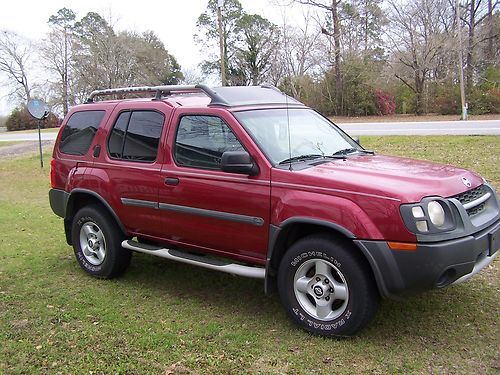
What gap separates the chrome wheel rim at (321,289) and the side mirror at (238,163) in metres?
0.86

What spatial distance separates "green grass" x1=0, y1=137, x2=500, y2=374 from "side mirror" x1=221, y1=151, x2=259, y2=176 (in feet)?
4.27

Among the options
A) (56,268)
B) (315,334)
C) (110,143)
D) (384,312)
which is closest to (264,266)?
(315,334)

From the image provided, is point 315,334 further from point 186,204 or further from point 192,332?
point 186,204

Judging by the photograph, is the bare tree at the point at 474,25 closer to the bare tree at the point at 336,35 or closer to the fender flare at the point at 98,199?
the bare tree at the point at 336,35

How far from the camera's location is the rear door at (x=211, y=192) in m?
4.13

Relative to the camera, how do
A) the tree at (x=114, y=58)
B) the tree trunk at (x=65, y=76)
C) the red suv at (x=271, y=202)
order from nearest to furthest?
the red suv at (x=271, y=202), the tree at (x=114, y=58), the tree trunk at (x=65, y=76)

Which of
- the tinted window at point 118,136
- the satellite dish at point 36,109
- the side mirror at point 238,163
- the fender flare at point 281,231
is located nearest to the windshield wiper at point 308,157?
the side mirror at point 238,163

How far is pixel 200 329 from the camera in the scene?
4.17 m

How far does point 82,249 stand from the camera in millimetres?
5672

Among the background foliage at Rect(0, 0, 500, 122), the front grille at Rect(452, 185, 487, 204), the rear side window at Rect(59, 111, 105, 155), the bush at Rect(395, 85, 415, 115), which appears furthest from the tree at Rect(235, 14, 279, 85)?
the front grille at Rect(452, 185, 487, 204)

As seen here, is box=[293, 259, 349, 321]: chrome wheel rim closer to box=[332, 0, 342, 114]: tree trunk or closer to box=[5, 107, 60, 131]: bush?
box=[332, 0, 342, 114]: tree trunk

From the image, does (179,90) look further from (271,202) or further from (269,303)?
(269,303)

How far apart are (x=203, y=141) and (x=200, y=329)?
1.65 m

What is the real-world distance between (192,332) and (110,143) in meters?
2.28
